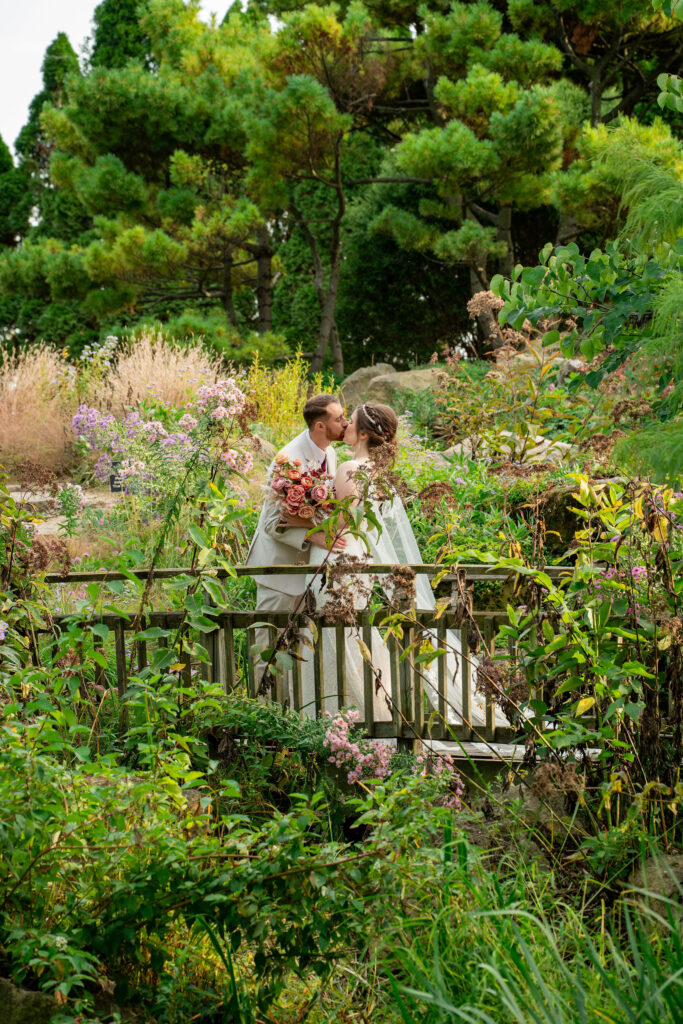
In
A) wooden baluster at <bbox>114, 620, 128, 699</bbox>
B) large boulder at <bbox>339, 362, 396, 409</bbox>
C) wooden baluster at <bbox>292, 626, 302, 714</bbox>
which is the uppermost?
large boulder at <bbox>339, 362, 396, 409</bbox>

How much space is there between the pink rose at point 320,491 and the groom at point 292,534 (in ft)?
1.03

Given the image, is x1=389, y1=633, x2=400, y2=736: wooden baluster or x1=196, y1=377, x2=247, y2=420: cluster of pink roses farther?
x1=196, y1=377, x2=247, y2=420: cluster of pink roses

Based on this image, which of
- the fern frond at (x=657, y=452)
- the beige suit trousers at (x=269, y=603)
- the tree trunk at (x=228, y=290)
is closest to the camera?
the fern frond at (x=657, y=452)

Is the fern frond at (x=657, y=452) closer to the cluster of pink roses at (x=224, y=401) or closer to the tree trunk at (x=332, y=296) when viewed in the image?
the cluster of pink roses at (x=224, y=401)

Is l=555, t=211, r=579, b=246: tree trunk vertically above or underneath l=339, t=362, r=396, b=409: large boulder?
above

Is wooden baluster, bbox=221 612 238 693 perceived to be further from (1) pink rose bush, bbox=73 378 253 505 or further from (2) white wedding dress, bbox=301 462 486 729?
(1) pink rose bush, bbox=73 378 253 505

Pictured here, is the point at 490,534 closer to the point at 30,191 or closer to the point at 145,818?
the point at 145,818

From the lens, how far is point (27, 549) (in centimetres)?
329

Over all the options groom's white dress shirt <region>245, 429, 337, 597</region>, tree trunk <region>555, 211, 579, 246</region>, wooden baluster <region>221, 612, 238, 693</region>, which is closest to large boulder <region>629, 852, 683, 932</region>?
wooden baluster <region>221, 612, 238, 693</region>

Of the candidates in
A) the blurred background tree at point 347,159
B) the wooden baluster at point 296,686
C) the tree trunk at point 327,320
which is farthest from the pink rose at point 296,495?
the tree trunk at point 327,320

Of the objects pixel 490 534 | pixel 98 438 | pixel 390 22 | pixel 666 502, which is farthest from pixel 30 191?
pixel 666 502

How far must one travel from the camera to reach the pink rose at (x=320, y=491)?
3477mm

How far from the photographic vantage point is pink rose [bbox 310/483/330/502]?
348cm

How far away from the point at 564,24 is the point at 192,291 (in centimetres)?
699
